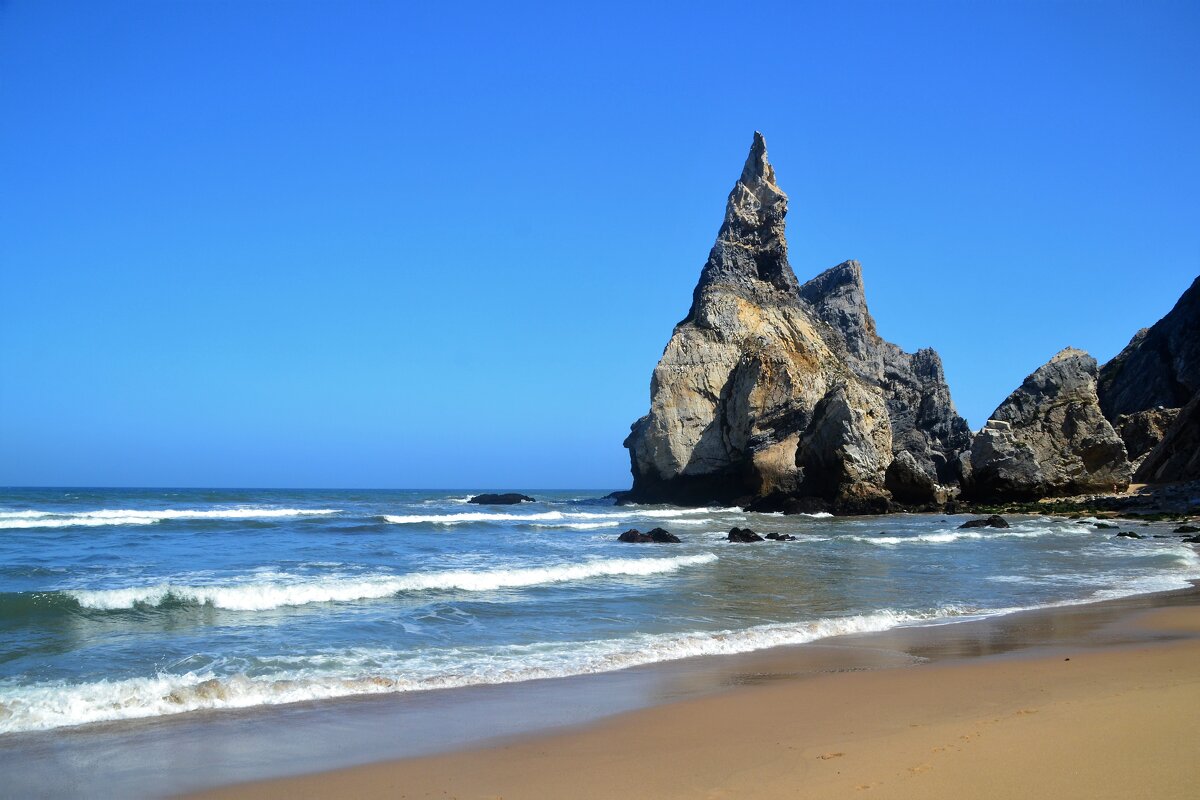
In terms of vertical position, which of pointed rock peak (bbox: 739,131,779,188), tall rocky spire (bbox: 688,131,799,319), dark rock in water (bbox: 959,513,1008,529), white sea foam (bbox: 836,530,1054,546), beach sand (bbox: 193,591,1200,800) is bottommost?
white sea foam (bbox: 836,530,1054,546)

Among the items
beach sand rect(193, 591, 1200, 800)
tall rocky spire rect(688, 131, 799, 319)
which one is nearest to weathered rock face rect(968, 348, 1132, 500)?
tall rocky spire rect(688, 131, 799, 319)

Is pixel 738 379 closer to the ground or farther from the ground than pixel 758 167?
closer to the ground

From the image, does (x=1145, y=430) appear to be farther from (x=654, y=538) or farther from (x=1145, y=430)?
(x=654, y=538)

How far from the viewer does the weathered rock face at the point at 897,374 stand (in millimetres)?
54625

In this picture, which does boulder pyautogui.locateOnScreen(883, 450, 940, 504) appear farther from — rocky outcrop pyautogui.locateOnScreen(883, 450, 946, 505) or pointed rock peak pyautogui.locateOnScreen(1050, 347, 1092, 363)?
pointed rock peak pyautogui.locateOnScreen(1050, 347, 1092, 363)

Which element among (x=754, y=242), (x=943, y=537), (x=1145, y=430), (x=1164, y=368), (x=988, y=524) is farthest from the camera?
(x=1164, y=368)

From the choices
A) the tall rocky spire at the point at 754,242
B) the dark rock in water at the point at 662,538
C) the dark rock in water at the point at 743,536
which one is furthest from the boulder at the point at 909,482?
the dark rock in water at the point at 662,538

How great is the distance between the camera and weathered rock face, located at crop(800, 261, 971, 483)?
179ft

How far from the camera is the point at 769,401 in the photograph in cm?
4528

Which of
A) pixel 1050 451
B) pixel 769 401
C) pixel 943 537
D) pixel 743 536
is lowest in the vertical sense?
pixel 943 537

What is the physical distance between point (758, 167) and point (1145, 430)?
96.4 feet

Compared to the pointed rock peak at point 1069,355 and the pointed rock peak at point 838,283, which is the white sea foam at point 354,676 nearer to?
the pointed rock peak at point 1069,355

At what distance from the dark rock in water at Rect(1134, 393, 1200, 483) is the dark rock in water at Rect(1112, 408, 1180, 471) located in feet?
26.7

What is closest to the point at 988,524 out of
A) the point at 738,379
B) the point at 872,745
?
the point at 738,379
